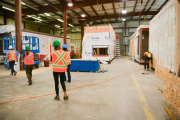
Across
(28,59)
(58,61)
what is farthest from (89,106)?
(28,59)

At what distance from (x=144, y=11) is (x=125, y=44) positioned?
975cm

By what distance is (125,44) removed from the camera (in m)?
33.0

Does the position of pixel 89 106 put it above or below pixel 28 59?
below

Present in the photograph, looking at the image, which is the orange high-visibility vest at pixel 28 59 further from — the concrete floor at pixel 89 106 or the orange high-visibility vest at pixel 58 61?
the orange high-visibility vest at pixel 58 61

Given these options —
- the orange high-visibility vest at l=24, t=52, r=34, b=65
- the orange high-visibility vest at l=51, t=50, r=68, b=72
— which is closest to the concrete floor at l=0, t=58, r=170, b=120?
the orange high-visibility vest at l=51, t=50, r=68, b=72

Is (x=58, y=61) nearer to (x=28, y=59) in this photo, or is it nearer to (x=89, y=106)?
(x=89, y=106)

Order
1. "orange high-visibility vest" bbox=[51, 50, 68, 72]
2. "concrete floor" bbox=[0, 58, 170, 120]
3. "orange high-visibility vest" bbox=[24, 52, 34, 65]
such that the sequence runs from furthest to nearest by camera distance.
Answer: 1. "orange high-visibility vest" bbox=[24, 52, 34, 65]
2. "orange high-visibility vest" bbox=[51, 50, 68, 72]
3. "concrete floor" bbox=[0, 58, 170, 120]

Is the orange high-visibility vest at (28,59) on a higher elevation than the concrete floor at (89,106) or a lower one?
higher

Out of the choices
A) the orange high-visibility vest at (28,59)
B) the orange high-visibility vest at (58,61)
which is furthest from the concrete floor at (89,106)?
the orange high-visibility vest at (28,59)

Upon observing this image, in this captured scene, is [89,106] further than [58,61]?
No

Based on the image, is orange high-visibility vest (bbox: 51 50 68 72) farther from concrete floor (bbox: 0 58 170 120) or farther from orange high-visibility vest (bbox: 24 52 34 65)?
orange high-visibility vest (bbox: 24 52 34 65)

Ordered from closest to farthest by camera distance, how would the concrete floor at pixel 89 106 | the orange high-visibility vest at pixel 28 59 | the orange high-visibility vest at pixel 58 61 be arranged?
1. the concrete floor at pixel 89 106
2. the orange high-visibility vest at pixel 58 61
3. the orange high-visibility vest at pixel 28 59

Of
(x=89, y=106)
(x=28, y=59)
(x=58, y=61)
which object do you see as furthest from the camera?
(x=28, y=59)

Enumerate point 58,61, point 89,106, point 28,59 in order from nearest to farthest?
point 89,106
point 58,61
point 28,59
